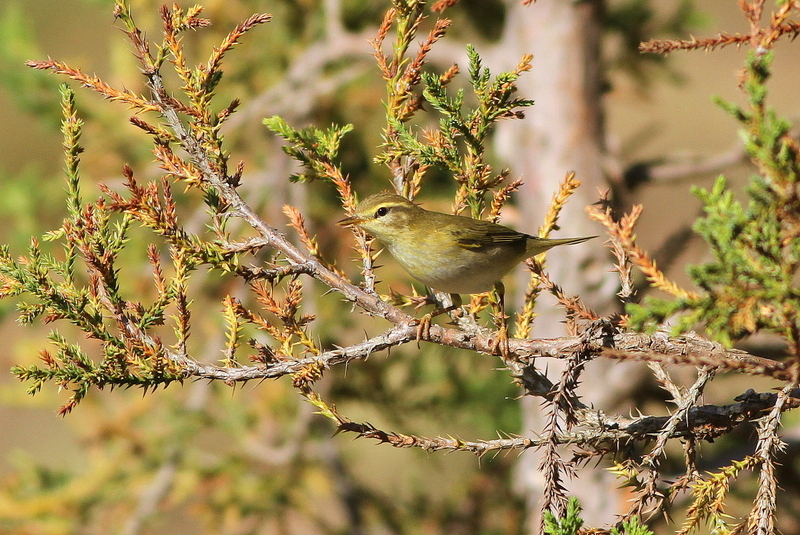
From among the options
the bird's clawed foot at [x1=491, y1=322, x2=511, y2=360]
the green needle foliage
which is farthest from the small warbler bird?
the green needle foliage

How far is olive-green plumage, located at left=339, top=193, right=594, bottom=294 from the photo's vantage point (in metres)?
3.67

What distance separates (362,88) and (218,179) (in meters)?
4.64

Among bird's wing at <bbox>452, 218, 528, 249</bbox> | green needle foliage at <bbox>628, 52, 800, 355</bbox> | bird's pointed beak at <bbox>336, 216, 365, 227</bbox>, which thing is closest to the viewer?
green needle foliage at <bbox>628, 52, 800, 355</bbox>

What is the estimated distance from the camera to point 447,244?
4.01m

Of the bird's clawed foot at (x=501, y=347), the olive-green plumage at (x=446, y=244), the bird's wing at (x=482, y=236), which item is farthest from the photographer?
the bird's wing at (x=482, y=236)

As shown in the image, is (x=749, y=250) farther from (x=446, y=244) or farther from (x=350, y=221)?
(x=446, y=244)

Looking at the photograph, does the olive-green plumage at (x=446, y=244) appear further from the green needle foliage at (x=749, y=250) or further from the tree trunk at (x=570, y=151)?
the green needle foliage at (x=749, y=250)

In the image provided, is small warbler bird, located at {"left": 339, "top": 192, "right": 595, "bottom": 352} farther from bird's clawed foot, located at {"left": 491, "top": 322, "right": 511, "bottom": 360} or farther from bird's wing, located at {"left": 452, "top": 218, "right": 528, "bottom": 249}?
bird's clawed foot, located at {"left": 491, "top": 322, "right": 511, "bottom": 360}

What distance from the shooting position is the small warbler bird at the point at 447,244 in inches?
145

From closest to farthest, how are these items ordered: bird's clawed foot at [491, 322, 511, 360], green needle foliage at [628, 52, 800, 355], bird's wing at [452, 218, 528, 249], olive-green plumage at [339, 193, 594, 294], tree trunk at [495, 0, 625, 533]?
green needle foliage at [628, 52, 800, 355], bird's clawed foot at [491, 322, 511, 360], olive-green plumage at [339, 193, 594, 294], bird's wing at [452, 218, 528, 249], tree trunk at [495, 0, 625, 533]

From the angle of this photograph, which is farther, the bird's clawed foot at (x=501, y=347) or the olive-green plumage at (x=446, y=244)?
the olive-green plumage at (x=446, y=244)

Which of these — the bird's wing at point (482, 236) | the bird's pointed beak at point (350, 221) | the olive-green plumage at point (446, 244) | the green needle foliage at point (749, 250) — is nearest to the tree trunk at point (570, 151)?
the olive-green plumage at point (446, 244)

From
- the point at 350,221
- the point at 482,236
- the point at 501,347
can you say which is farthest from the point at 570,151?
the point at 501,347

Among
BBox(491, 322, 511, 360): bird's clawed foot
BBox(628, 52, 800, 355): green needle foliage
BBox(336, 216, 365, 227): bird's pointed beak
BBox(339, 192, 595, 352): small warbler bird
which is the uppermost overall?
BBox(628, 52, 800, 355): green needle foliage
